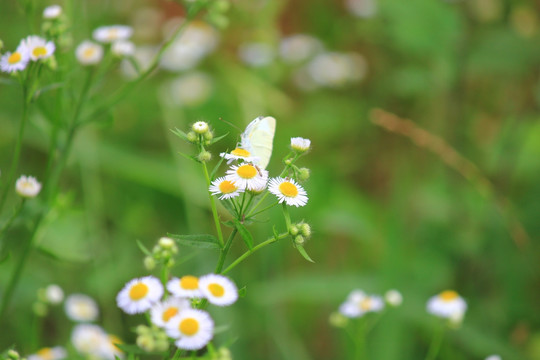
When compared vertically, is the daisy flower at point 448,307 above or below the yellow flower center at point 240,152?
above

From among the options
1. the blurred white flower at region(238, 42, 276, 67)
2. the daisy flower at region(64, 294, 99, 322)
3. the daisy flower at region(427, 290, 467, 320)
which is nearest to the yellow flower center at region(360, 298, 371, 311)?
the daisy flower at region(427, 290, 467, 320)

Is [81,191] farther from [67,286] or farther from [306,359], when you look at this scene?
[306,359]

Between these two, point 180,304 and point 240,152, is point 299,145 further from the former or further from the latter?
point 180,304

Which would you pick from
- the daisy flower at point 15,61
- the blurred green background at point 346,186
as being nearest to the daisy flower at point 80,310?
the blurred green background at point 346,186

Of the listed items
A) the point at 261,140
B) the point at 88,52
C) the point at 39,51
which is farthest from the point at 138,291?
the point at 88,52

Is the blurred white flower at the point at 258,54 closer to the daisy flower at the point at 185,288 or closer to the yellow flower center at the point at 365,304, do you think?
the yellow flower center at the point at 365,304

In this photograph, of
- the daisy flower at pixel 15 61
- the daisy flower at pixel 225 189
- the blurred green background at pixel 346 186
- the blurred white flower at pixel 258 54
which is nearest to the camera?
the daisy flower at pixel 225 189

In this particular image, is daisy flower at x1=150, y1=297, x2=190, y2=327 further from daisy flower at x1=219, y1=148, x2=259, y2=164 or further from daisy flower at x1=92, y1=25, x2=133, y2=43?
daisy flower at x1=92, y1=25, x2=133, y2=43
